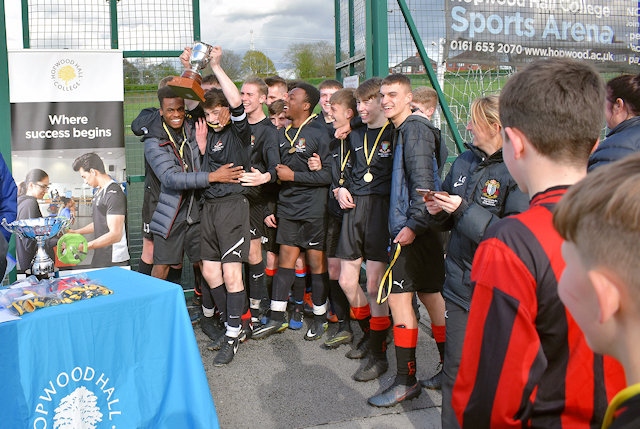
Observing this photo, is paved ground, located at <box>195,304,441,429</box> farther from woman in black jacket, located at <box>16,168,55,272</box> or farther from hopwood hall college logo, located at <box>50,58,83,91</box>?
hopwood hall college logo, located at <box>50,58,83,91</box>

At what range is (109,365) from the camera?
2.85m

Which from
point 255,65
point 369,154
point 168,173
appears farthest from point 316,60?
point 369,154

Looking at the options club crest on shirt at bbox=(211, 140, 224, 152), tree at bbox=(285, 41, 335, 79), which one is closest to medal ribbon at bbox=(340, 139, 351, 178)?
club crest on shirt at bbox=(211, 140, 224, 152)

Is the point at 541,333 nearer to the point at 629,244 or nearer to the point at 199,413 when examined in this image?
the point at 629,244

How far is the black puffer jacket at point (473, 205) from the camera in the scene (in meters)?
2.57

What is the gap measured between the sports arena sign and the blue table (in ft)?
12.9

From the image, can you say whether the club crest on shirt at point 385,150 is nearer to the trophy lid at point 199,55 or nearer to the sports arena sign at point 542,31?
the trophy lid at point 199,55

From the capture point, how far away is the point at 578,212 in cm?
90

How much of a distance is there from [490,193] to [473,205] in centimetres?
15

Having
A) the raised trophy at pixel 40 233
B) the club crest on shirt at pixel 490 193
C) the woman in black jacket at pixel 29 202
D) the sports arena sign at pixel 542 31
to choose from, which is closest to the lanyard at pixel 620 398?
the club crest on shirt at pixel 490 193

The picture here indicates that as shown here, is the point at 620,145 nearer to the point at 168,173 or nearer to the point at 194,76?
the point at 194,76

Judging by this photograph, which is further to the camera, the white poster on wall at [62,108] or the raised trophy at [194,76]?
the white poster on wall at [62,108]

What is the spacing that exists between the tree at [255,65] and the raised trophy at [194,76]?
1608mm

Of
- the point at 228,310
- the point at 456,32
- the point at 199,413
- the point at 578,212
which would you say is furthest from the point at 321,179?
the point at 578,212
